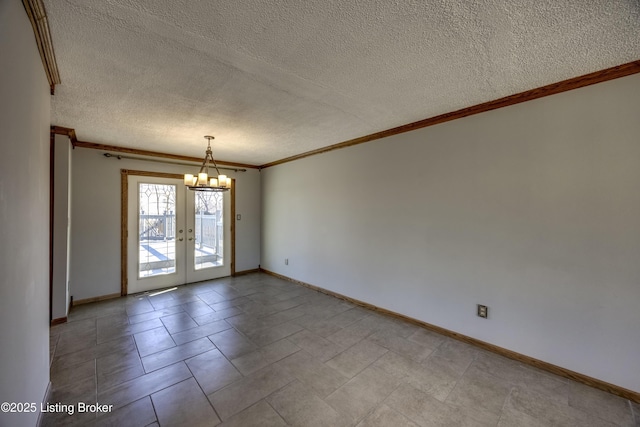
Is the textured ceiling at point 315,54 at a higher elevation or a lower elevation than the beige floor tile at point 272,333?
higher

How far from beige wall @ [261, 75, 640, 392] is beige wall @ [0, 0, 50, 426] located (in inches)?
132

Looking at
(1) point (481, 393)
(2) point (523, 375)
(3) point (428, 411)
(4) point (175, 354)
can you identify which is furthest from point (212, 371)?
(2) point (523, 375)

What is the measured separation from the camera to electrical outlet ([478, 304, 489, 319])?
2.74 metres

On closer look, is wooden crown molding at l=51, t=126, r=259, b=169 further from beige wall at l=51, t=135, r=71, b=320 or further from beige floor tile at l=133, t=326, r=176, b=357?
beige floor tile at l=133, t=326, r=176, b=357

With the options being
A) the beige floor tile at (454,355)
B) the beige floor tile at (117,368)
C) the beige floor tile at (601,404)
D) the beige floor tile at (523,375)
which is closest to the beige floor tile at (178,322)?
the beige floor tile at (117,368)

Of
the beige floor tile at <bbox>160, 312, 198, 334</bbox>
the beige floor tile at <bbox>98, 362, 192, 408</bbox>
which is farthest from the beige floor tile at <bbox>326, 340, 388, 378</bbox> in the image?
the beige floor tile at <bbox>160, 312, 198, 334</bbox>

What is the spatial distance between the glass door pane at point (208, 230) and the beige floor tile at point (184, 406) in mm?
3434

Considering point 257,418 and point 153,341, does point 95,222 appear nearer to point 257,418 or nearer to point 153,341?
point 153,341

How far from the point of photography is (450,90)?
241 centimetres

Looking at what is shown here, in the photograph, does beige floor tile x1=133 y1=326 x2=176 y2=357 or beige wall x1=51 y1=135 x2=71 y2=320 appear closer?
beige floor tile x1=133 y1=326 x2=176 y2=357

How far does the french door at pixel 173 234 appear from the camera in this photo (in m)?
4.58

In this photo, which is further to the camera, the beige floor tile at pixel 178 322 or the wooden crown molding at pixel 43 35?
the beige floor tile at pixel 178 322

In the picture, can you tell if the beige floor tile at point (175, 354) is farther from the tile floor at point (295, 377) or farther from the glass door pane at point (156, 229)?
the glass door pane at point (156, 229)

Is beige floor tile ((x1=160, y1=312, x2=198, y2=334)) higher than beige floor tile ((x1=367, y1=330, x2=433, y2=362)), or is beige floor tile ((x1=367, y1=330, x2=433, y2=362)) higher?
beige floor tile ((x1=160, y1=312, x2=198, y2=334))
